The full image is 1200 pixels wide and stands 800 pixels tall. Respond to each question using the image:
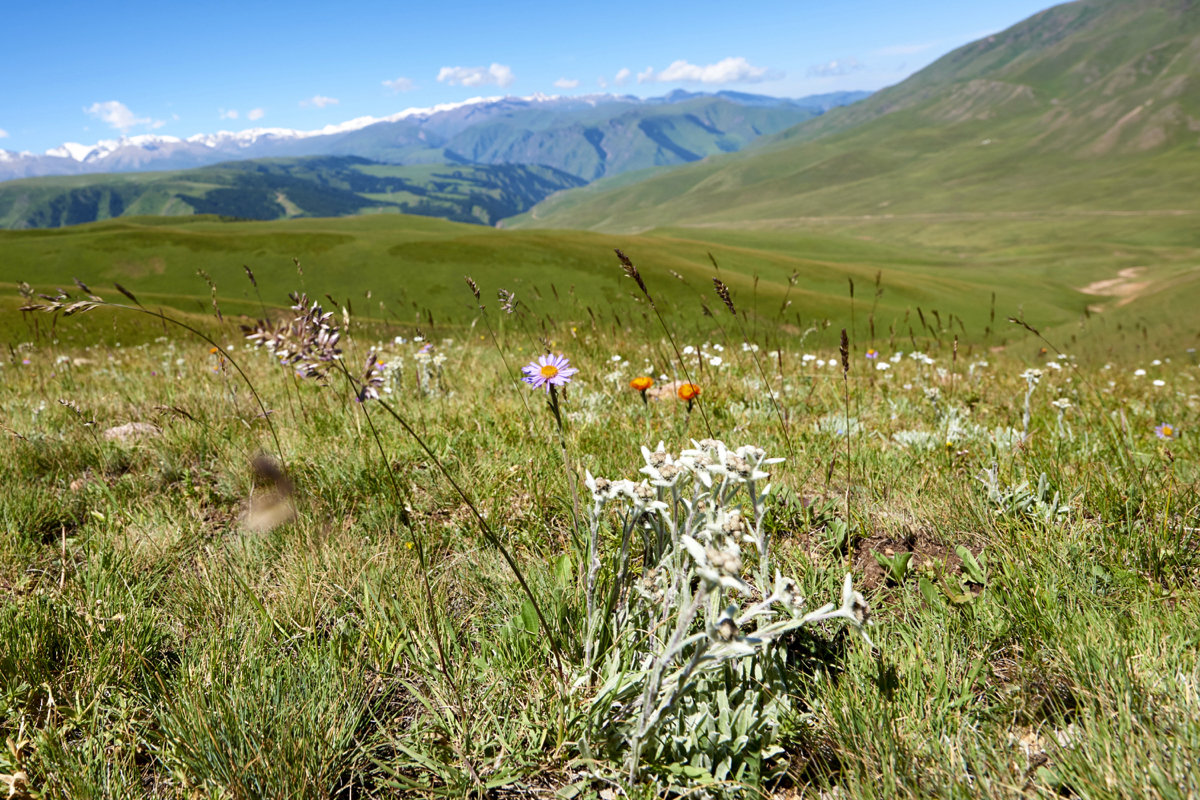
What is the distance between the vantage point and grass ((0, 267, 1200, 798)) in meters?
1.95

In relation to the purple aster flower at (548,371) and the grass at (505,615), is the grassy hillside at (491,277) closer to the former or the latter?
the grass at (505,615)

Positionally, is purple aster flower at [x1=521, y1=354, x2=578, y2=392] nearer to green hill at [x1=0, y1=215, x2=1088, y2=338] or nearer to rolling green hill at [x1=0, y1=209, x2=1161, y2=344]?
rolling green hill at [x1=0, y1=209, x2=1161, y2=344]

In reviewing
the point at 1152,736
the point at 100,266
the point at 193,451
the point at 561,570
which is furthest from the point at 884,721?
the point at 100,266

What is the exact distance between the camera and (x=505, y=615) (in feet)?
9.00

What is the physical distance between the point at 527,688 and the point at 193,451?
156 inches

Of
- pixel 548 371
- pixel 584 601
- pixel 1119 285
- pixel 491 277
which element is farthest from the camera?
pixel 1119 285

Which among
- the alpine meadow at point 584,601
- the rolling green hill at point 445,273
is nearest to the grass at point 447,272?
the rolling green hill at point 445,273

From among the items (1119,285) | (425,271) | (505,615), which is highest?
(425,271)

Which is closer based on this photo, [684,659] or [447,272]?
[684,659]

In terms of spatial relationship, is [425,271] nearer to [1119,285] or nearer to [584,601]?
[584,601]

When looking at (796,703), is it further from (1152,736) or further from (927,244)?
(927,244)

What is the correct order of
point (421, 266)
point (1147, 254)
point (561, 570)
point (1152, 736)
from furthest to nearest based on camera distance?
1. point (1147, 254)
2. point (421, 266)
3. point (561, 570)
4. point (1152, 736)

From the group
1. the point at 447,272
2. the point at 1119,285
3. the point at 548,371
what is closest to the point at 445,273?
the point at 447,272

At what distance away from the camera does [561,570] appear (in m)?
2.80
